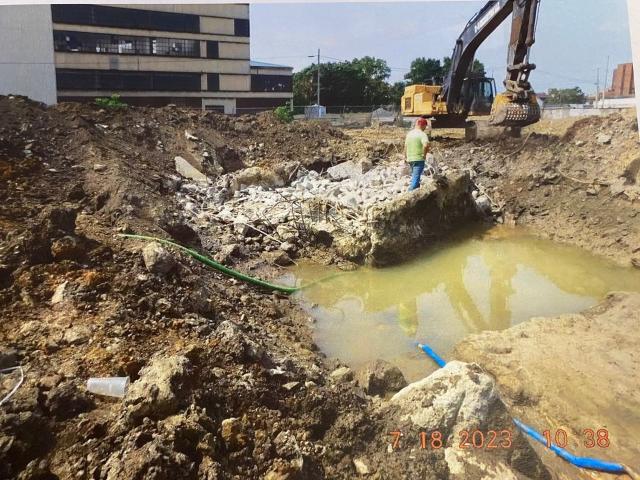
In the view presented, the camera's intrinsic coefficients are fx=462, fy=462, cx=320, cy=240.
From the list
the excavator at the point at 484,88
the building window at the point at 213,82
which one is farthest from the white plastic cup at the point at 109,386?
the excavator at the point at 484,88

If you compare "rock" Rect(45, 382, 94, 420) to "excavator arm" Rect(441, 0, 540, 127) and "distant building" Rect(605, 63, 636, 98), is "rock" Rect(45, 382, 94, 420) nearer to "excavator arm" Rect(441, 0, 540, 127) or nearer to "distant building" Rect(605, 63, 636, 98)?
"distant building" Rect(605, 63, 636, 98)

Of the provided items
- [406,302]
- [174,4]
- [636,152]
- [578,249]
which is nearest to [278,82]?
[174,4]

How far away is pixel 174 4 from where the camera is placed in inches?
139

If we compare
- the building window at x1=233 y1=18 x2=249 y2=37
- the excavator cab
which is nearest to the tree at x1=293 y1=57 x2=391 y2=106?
the building window at x1=233 y1=18 x2=249 y2=37

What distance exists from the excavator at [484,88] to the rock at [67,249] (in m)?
4.23

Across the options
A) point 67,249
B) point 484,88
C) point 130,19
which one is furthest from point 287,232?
point 484,88

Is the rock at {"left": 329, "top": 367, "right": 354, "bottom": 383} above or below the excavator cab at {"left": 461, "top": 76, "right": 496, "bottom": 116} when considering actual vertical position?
below

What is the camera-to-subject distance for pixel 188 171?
712cm

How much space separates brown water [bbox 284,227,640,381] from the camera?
364 centimetres

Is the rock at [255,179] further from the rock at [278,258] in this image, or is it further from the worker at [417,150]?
the worker at [417,150]

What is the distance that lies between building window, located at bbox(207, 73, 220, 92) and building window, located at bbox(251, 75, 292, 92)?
35cm

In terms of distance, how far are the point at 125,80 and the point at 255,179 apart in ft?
9.72

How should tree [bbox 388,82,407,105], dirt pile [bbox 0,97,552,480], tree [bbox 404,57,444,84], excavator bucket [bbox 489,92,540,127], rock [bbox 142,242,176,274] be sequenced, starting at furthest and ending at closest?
excavator bucket [bbox 489,92,540,127], tree [bbox 388,82,407,105], tree [bbox 404,57,444,84], rock [bbox 142,242,176,274], dirt pile [bbox 0,97,552,480]

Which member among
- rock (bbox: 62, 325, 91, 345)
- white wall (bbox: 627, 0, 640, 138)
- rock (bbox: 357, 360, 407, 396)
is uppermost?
white wall (bbox: 627, 0, 640, 138)
